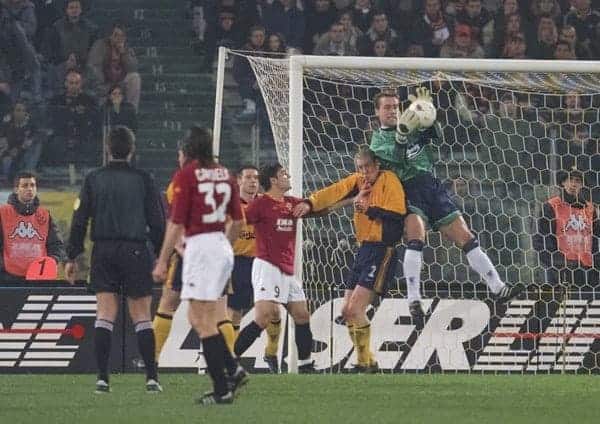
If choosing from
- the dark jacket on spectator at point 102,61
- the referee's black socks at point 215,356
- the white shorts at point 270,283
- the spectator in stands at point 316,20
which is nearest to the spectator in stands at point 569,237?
the white shorts at point 270,283

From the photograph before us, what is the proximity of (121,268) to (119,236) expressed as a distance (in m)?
0.22

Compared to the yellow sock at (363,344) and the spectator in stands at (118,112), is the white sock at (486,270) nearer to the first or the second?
the yellow sock at (363,344)

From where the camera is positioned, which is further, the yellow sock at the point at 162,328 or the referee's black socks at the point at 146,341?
the yellow sock at the point at 162,328

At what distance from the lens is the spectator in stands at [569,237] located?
1548 centimetres

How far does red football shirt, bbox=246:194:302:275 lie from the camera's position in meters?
13.5

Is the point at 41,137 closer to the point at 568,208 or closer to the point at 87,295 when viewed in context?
the point at 87,295

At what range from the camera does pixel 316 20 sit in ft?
70.8

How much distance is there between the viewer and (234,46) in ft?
69.7

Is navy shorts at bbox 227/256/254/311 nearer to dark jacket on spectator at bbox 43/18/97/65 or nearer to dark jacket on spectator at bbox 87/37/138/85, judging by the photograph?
dark jacket on spectator at bbox 87/37/138/85

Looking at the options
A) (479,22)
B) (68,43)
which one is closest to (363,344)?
(68,43)

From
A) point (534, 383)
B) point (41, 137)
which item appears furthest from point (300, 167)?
point (41, 137)

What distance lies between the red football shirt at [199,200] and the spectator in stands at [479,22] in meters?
12.6

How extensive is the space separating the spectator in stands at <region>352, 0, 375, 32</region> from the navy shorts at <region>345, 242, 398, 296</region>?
28.0ft

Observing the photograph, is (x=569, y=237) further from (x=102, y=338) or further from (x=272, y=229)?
(x=102, y=338)
